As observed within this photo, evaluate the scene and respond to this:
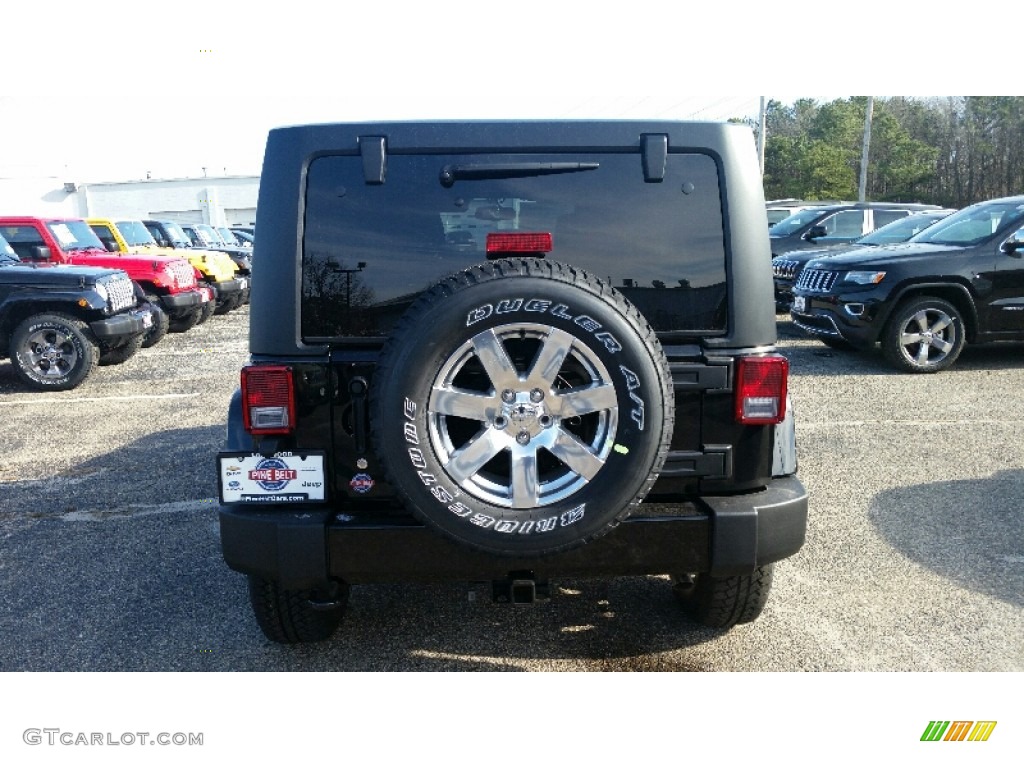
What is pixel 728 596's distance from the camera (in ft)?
10.2

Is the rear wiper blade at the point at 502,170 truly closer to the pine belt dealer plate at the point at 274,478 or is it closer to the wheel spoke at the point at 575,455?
the wheel spoke at the point at 575,455

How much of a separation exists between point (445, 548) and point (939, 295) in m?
7.43

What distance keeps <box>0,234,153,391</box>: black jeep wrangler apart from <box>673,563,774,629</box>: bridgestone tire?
24.7 feet

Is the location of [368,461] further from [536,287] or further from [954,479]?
[954,479]

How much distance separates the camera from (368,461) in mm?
2668

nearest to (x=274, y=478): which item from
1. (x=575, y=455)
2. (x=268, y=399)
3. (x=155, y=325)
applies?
(x=268, y=399)

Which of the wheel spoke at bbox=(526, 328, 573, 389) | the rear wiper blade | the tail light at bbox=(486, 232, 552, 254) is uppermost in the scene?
the rear wiper blade

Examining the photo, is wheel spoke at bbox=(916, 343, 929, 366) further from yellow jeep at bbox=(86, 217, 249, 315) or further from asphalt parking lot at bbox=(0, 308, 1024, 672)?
yellow jeep at bbox=(86, 217, 249, 315)

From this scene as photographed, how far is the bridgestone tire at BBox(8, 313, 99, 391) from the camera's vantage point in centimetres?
843

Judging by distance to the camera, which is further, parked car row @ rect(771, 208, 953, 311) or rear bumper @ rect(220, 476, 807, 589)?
parked car row @ rect(771, 208, 953, 311)

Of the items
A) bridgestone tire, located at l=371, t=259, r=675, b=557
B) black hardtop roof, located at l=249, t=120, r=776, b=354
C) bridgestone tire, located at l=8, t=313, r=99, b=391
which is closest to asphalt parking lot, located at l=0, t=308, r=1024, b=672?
bridgestone tire, located at l=371, t=259, r=675, b=557

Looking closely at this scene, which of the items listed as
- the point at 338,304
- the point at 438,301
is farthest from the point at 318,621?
the point at 438,301

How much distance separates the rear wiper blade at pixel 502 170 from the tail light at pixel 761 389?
85cm
